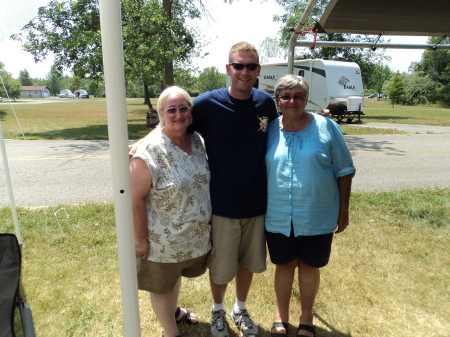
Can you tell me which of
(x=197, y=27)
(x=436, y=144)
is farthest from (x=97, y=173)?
(x=197, y=27)

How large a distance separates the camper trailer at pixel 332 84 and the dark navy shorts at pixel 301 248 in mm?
15325

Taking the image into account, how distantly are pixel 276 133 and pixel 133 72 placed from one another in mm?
10478

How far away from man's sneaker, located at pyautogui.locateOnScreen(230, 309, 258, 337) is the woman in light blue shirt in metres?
0.57

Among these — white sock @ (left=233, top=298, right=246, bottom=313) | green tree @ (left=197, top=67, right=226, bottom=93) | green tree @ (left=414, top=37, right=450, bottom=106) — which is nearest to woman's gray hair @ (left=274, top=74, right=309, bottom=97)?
white sock @ (left=233, top=298, right=246, bottom=313)

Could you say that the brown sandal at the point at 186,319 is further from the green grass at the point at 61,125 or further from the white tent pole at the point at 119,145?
the green grass at the point at 61,125

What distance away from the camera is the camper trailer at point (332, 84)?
1666 centimetres

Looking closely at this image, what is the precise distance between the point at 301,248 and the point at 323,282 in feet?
3.42

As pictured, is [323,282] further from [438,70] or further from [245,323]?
[438,70]

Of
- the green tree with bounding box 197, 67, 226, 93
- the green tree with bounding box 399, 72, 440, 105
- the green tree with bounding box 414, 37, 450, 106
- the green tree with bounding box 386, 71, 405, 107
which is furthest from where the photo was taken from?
the green tree with bounding box 197, 67, 226, 93

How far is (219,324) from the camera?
249 cm

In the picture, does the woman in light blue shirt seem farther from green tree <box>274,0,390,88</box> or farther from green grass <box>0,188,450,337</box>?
green tree <box>274,0,390,88</box>

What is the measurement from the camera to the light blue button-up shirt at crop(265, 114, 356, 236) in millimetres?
2137

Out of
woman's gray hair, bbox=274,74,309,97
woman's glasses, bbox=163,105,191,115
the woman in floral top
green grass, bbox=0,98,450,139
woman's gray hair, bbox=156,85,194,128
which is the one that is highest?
woman's gray hair, bbox=274,74,309,97

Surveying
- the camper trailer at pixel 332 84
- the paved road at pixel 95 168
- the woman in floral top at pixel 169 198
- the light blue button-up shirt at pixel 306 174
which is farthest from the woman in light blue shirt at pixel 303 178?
the camper trailer at pixel 332 84
